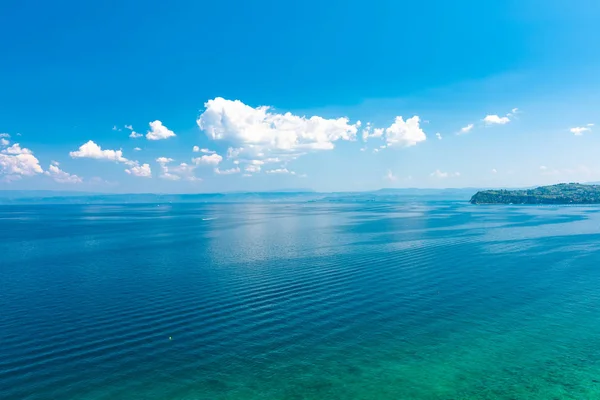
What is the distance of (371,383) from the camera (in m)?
28.0

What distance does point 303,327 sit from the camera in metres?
38.0

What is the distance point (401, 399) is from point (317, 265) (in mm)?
41141


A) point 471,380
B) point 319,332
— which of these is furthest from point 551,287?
point 319,332

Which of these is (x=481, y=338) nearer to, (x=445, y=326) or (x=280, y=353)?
(x=445, y=326)

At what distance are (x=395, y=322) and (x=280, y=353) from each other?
544 inches

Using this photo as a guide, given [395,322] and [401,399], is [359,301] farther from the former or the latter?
[401,399]

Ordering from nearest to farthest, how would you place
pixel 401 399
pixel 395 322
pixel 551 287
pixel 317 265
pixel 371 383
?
pixel 401 399 → pixel 371 383 → pixel 395 322 → pixel 551 287 → pixel 317 265

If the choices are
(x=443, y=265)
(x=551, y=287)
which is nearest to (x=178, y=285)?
(x=443, y=265)

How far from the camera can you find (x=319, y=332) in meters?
36.8

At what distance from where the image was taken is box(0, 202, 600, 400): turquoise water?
27812mm

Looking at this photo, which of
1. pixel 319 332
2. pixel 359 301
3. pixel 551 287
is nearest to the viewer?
pixel 319 332

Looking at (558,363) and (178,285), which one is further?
(178,285)

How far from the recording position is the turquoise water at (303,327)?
91.2 ft

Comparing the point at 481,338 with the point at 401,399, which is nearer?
the point at 401,399
